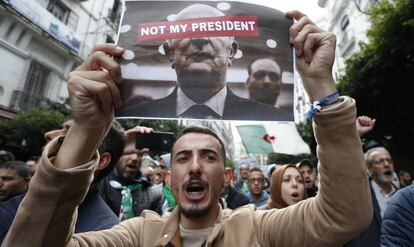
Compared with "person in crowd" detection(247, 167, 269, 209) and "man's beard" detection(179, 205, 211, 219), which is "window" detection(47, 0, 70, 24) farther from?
"man's beard" detection(179, 205, 211, 219)

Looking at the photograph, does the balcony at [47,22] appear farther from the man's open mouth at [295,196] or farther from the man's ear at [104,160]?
the man's open mouth at [295,196]

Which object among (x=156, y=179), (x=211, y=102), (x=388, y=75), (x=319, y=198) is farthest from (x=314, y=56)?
(x=388, y=75)

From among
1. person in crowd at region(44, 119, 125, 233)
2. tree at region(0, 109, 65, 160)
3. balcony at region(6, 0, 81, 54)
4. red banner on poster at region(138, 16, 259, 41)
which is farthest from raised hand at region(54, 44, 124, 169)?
balcony at region(6, 0, 81, 54)

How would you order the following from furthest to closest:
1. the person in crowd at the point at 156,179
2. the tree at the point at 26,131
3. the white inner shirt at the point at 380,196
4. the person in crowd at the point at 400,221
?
the tree at the point at 26,131 < the person in crowd at the point at 156,179 < the white inner shirt at the point at 380,196 < the person in crowd at the point at 400,221

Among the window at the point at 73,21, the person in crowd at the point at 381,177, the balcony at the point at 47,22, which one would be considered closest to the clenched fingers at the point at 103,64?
the person in crowd at the point at 381,177

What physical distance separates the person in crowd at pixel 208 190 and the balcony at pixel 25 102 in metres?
19.1

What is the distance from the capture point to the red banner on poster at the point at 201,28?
1.47 m

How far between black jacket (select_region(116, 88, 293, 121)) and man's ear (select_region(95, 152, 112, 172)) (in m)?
0.93

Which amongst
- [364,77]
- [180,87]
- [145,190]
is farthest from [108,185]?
[364,77]

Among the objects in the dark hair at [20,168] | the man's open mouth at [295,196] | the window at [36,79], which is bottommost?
the man's open mouth at [295,196]

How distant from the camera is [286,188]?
3.23m

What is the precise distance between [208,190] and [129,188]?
2098 millimetres

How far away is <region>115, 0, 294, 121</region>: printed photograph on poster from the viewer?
1.46m

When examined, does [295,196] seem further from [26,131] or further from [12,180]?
[26,131]
